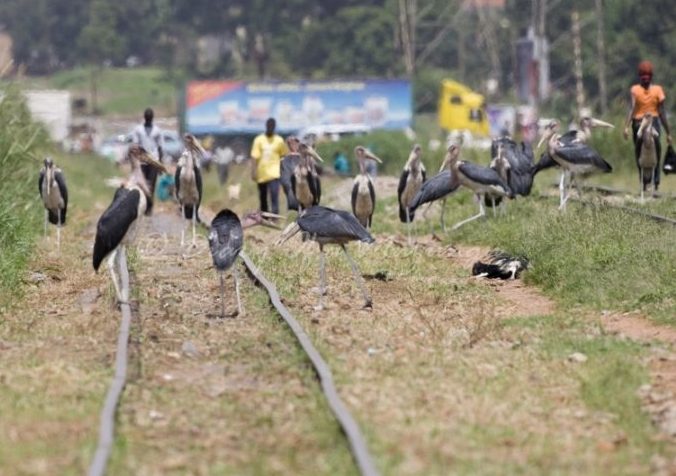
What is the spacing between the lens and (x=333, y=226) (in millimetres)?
13109

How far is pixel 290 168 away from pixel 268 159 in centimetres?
159

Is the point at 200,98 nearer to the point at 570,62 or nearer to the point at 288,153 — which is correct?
the point at 570,62

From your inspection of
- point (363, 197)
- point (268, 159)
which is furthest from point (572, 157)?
point (268, 159)

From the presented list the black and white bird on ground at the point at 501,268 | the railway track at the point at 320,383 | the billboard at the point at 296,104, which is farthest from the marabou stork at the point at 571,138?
the billboard at the point at 296,104

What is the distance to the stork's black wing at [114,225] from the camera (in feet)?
43.2

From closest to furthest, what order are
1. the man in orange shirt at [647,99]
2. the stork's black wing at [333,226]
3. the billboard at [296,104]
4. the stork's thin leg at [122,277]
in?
1. the stork's black wing at [333,226]
2. the stork's thin leg at [122,277]
3. the man in orange shirt at [647,99]
4. the billboard at [296,104]

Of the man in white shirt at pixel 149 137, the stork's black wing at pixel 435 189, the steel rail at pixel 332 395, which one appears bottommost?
the steel rail at pixel 332 395

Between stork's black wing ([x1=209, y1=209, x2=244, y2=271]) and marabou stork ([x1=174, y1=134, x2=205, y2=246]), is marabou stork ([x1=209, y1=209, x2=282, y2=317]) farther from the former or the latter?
marabou stork ([x1=174, y1=134, x2=205, y2=246])

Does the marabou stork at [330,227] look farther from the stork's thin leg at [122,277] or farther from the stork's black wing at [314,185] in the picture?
the stork's black wing at [314,185]

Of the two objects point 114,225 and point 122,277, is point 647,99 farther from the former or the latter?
point 114,225

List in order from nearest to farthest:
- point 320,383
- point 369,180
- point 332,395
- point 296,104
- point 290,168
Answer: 1. point 332,395
2. point 320,383
3. point 369,180
4. point 290,168
5. point 296,104

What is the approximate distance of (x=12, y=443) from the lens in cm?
851

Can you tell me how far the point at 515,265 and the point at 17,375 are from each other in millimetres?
6824

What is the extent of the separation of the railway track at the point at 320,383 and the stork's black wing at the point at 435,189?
586 cm
